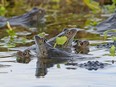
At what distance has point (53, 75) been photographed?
712 cm

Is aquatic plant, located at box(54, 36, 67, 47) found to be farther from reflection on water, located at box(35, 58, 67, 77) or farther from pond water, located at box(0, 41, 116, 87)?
pond water, located at box(0, 41, 116, 87)

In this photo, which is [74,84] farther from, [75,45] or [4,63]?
[75,45]

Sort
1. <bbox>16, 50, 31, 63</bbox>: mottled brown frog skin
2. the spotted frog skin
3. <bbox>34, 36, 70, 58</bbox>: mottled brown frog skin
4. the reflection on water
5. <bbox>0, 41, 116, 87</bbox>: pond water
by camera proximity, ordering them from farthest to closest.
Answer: the spotted frog skin < <bbox>16, 50, 31, 63</bbox>: mottled brown frog skin < <bbox>34, 36, 70, 58</bbox>: mottled brown frog skin < the reflection on water < <bbox>0, 41, 116, 87</bbox>: pond water

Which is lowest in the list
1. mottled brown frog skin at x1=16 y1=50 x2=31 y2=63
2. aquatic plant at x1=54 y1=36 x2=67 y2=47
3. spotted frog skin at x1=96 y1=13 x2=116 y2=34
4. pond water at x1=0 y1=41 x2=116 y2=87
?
pond water at x1=0 y1=41 x2=116 y2=87

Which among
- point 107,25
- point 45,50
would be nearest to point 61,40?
point 45,50

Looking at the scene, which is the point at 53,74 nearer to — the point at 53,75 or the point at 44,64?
the point at 53,75

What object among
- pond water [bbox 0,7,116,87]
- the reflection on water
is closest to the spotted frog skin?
pond water [bbox 0,7,116,87]

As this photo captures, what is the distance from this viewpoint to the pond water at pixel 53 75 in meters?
6.60

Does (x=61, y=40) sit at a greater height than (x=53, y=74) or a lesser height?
greater

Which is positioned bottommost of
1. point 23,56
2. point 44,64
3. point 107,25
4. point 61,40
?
point 44,64

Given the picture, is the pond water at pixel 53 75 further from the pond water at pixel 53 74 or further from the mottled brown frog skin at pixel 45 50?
the mottled brown frog skin at pixel 45 50

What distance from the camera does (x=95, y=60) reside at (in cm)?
822

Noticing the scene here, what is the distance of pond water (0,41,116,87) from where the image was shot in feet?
21.7

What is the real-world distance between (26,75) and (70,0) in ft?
40.7
